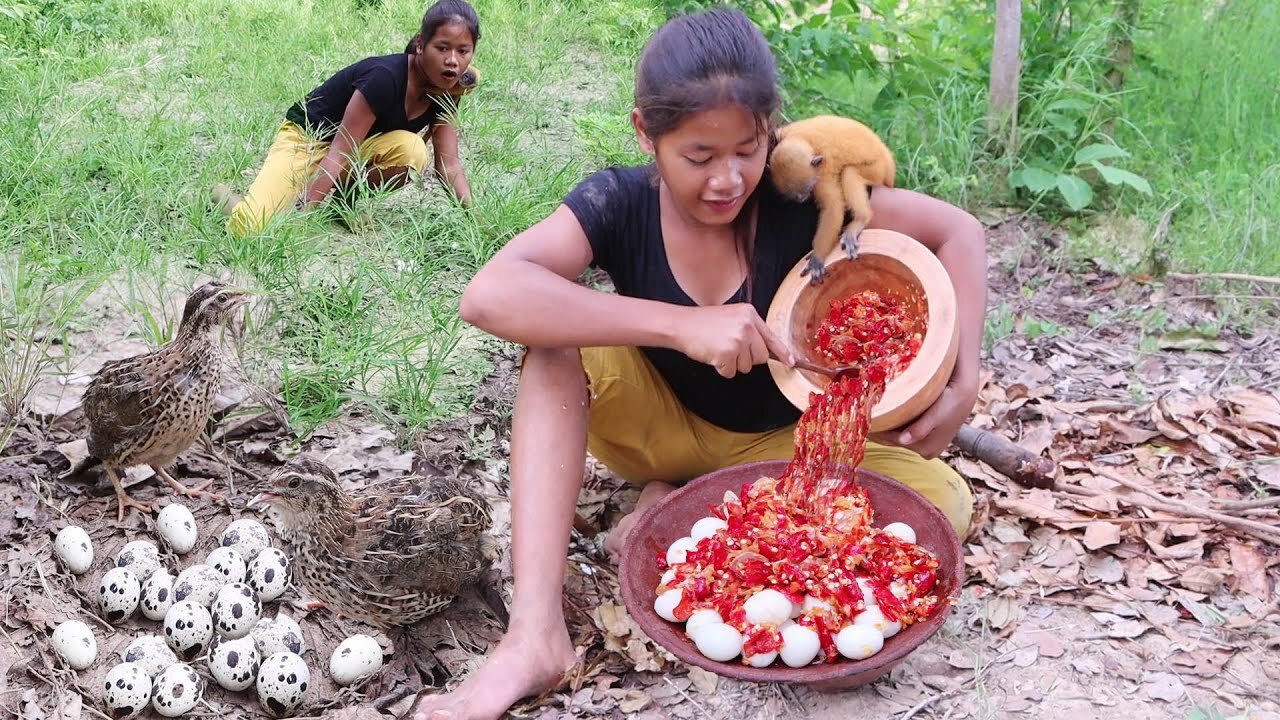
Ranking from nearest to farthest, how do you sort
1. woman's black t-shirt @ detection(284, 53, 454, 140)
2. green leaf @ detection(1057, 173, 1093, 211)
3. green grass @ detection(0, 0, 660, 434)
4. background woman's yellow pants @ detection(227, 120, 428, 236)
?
green grass @ detection(0, 0, 660, 434), background woman's yellow pants @ detection(227, 120, 428, 236), green leaf @ detection(1057, 173, 1093, 211), woman's black t-shirt @ detection(284, 53, 454, 140)

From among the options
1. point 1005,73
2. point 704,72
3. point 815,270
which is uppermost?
point 704,72

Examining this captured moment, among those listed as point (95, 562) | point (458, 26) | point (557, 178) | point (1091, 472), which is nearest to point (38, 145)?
point (458, 26)

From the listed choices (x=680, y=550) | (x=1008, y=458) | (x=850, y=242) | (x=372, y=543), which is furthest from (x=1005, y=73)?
(x=372, y=543)

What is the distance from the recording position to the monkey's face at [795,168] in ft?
10.6

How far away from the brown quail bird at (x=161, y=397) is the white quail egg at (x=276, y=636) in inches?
29.5

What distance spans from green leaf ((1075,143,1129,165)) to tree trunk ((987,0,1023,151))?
36 centimetres

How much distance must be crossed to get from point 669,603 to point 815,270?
38.9 inches

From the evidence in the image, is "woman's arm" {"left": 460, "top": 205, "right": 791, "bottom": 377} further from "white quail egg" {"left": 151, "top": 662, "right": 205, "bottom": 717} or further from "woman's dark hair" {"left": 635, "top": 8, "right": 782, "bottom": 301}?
"white quail egg" {"left": 151, "top": 662, "right": 205, "bottom": 717}

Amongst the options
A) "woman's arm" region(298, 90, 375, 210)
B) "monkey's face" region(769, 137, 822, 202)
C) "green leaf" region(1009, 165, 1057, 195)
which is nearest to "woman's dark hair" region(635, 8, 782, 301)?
"monkey's face" region(769, 137, 822, 202)

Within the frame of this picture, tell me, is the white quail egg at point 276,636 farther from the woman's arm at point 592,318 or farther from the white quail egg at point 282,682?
the woman's arm at point 592,318

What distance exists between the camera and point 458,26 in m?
5.79

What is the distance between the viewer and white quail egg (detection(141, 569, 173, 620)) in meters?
3.39

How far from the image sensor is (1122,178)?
5562 mm

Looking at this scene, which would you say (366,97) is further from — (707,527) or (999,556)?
(999,556)
